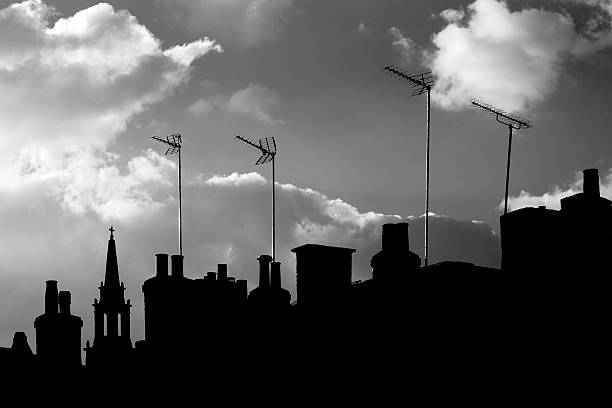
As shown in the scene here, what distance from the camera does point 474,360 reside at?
16.4 metres

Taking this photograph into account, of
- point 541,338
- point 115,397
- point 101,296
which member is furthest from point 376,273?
point 101,296

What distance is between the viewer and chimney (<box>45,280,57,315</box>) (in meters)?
30.1

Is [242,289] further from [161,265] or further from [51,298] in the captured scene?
[51,298]

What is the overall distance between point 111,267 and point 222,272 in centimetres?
3120

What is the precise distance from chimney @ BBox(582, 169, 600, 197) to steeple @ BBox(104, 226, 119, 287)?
38.8 m

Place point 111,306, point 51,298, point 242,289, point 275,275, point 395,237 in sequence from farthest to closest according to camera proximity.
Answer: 1. point 111,306
2. point 51,298
3. point 275,275
4. point 242,289
5. point 395,237

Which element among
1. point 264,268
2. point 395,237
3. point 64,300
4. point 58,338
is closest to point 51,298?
point 64,300

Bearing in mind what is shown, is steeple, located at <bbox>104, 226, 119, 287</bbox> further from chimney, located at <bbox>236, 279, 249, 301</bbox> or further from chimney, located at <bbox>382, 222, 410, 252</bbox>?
chimney, located at <bbox>382, 222, 410, 252</bbox>

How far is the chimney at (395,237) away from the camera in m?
17.6

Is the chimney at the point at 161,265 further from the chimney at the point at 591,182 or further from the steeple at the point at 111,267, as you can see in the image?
the steeple at the point at 111,267

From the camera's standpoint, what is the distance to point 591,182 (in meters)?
17.5

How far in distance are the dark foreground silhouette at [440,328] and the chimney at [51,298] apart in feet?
33.1

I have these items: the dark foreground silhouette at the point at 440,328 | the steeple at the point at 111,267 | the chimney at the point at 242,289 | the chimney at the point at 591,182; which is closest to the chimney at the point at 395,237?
the dark foreground silhouette at the point at 440,328

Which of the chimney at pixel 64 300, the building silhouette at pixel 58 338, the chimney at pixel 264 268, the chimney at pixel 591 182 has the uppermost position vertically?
the chimney at pixel 591 182
